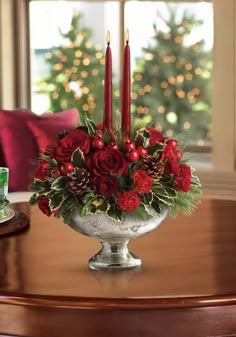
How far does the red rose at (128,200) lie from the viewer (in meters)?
1.85

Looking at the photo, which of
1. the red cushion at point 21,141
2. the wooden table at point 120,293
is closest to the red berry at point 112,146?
the wooden table at point 120,293

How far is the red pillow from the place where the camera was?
4145 millimetres

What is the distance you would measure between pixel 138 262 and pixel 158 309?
0.32 metres

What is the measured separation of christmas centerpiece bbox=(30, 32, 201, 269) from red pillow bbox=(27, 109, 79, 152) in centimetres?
214

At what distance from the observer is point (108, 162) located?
184 centimetres

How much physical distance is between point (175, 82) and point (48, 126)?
809 millimetres

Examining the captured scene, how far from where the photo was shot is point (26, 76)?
5.02 meters

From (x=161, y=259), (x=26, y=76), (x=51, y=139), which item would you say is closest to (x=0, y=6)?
(x=26, y=76)

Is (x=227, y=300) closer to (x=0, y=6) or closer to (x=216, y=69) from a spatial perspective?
(x=216, y=69)

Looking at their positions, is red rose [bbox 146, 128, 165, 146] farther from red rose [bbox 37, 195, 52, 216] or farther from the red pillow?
the red pillow

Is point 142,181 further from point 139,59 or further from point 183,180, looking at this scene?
point 139,59

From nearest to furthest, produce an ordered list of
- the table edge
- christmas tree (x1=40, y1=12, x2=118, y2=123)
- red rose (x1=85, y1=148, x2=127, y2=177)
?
the table edge → red rose (x1=85, y1=148, x2=127, y2=177) → christmas tree (x1=40, y1=12, x2=118, y2=123)

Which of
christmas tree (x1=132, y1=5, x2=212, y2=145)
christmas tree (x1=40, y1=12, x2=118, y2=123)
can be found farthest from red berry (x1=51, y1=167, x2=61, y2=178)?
christmas tree (x1=40, y1=12, x2=118, y2=123)

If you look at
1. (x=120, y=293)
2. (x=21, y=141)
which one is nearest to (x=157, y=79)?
(x=21, y=141)
